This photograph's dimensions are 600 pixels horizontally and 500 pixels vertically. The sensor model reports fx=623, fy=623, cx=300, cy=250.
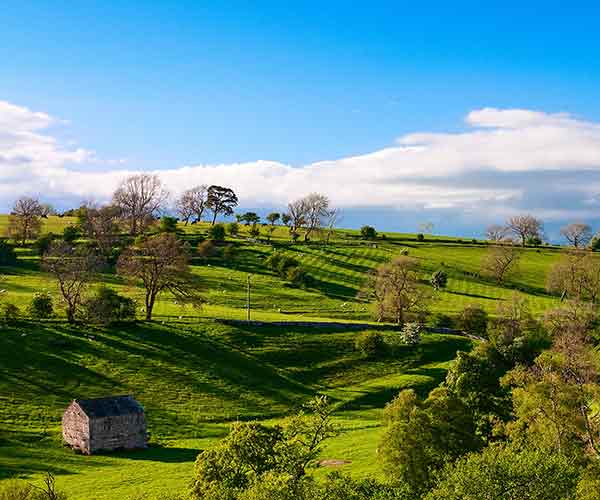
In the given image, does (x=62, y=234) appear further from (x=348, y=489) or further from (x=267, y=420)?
(x=348, y=489)

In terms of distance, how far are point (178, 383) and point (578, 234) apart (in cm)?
14548

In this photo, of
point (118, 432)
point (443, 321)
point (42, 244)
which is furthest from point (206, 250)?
point (118, 432)

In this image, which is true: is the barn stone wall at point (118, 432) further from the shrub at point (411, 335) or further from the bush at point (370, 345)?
the shrub at point (411, 335)

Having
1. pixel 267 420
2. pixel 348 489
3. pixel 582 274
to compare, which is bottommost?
pixel 267 420

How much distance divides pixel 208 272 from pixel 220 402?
59.6 meters

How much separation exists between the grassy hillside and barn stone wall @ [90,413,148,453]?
5.10ft

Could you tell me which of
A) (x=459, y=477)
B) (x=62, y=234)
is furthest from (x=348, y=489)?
(x=62, y=234)

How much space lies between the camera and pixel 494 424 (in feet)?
188

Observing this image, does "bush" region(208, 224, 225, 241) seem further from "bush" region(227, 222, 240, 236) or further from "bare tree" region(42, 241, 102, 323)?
"bare tree" region(42, 241, 102, 323)

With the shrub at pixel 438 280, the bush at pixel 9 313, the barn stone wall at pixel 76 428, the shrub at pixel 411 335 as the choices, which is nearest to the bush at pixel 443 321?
the shrub at pixel 411 335

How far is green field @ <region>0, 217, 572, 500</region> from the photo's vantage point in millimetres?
55281

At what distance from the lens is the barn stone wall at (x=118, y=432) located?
59.2m

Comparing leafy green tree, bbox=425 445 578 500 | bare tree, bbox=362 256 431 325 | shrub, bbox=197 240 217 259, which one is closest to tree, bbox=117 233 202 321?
bare tree, bbox=362 256 431 325

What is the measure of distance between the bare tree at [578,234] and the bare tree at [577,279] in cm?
5211
